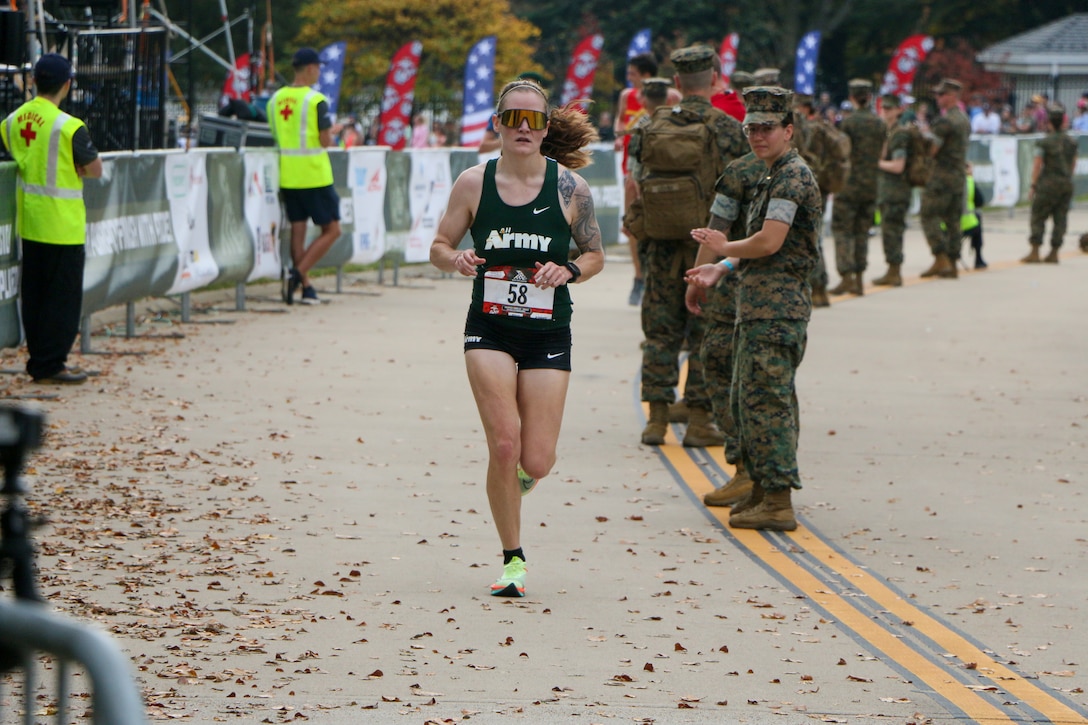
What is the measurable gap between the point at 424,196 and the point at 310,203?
347 cm

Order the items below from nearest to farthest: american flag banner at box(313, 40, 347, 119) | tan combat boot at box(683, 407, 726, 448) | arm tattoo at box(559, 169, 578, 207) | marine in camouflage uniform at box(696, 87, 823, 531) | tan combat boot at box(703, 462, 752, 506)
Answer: arm tattoo at box(559, 169, 578, 207), marine in camouflage uniform at box(696, 87, 823, 531), tan combat boot at box(703, 462, 752, 506), tan combat boot at box(683, 407, 726, 448), american flag banner at box(313, 40, 347, 119)

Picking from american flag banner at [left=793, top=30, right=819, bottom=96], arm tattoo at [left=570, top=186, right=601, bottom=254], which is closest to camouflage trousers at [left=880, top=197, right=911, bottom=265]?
arm tattoo at [left=570, top=186, right=601, bottom=254]

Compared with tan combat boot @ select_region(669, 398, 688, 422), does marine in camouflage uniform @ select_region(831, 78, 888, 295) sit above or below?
above

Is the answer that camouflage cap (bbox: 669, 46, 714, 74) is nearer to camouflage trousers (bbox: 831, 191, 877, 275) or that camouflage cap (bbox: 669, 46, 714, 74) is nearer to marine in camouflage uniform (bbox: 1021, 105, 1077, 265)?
camouflage trousers (bbox: 831, 191, 877, 275)

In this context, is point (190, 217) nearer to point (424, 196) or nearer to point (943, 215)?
point (424, 196)

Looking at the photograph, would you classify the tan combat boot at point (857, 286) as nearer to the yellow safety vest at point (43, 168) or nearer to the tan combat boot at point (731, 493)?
the yellow safety vest at point (43, 168)

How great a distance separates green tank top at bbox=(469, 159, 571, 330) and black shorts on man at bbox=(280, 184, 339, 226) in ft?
30.7

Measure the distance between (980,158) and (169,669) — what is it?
2877cm

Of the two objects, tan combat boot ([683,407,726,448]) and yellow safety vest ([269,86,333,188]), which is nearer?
tan combat boot ([683,407,726,448])

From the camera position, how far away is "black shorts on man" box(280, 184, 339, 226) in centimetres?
1562

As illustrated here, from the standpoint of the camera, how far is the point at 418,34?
48.1 m

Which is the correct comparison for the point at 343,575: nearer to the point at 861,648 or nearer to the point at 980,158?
the point at 861,648

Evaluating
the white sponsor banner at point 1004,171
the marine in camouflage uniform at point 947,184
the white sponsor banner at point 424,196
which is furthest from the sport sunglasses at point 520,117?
the white sponsor banner at point 1004,171

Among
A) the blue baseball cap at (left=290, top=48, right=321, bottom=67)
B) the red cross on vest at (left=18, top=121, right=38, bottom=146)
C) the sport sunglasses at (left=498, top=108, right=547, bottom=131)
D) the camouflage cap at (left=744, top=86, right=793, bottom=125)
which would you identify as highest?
the blue baseball cap at (left=290, top=48, right=321, bottom=67)
